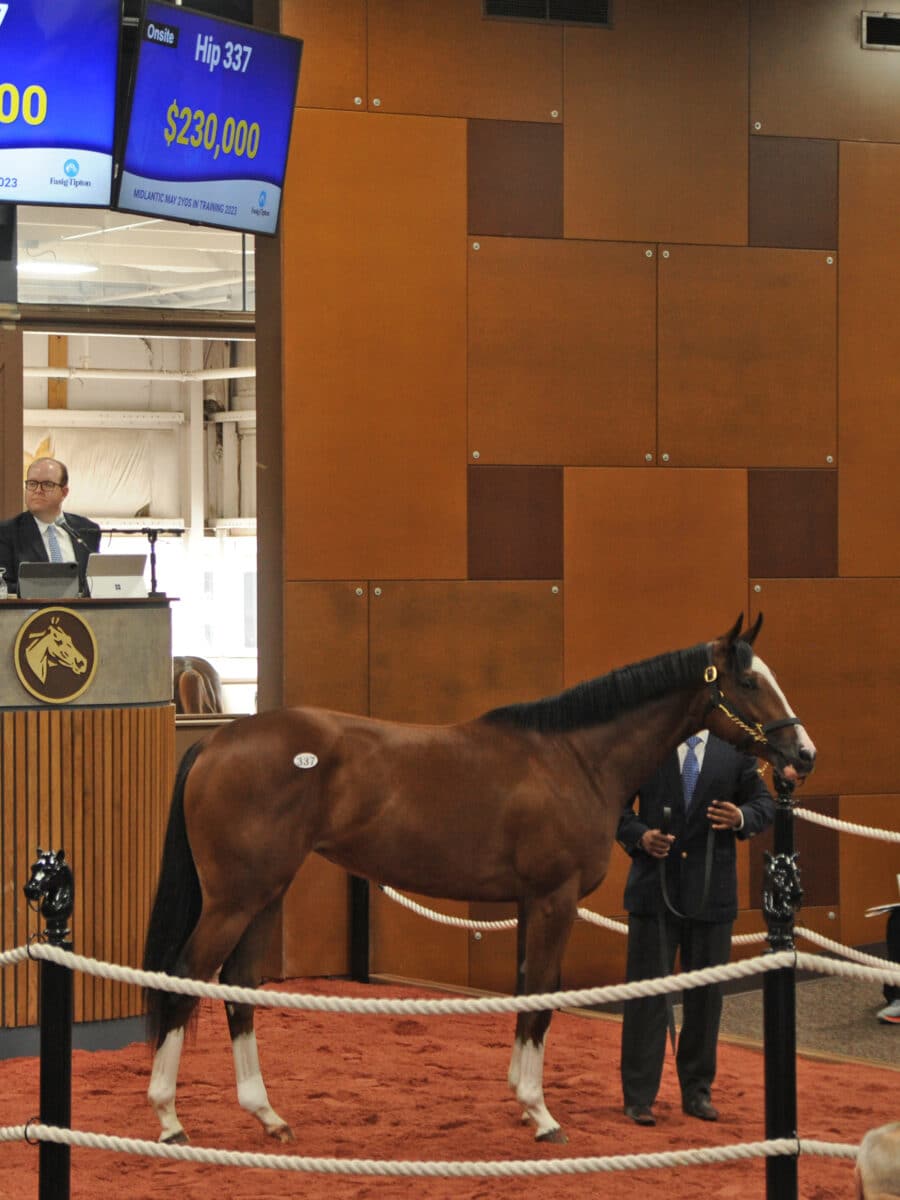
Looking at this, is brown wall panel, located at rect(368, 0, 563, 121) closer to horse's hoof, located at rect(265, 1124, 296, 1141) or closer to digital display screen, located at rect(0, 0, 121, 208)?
digital display screen, located at rect(0, 0, 121, 208)

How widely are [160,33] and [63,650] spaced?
7.83ft

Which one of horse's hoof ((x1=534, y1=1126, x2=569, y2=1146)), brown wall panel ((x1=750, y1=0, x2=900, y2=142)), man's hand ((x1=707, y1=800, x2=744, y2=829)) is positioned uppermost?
brown wall panel ((x1=750, y1=0, x2=900, y2=142))

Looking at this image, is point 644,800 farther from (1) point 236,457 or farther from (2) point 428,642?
(1) point 236,457

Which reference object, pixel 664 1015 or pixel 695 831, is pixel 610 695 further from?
pixel 664 1015

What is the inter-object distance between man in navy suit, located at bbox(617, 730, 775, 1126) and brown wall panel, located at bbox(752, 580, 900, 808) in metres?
2.35

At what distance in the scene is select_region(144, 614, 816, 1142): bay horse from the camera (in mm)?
4180

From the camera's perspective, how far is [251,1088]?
4156 millimetres

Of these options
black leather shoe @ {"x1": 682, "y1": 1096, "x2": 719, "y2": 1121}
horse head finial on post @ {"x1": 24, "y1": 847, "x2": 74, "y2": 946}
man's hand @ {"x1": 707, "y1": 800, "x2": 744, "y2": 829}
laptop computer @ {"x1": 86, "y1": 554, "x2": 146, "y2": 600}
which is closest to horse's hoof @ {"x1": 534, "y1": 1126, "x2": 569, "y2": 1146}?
black leather shoe @ {"x1": 682, "y1": 1096, "x2": 719, "y2": 1121}

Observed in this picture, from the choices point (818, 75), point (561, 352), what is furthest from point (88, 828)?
point (818, 75)

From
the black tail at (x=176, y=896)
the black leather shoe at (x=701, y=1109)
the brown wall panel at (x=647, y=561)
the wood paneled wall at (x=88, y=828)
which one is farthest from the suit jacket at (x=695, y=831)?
the brown wall panel at (x=647, y=561)

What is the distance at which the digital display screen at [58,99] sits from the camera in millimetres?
5594

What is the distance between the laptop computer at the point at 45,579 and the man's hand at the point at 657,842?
6.68 feet

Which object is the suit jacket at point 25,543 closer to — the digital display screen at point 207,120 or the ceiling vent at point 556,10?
the digital display screen at point 207,120

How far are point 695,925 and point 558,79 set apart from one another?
3797mm
